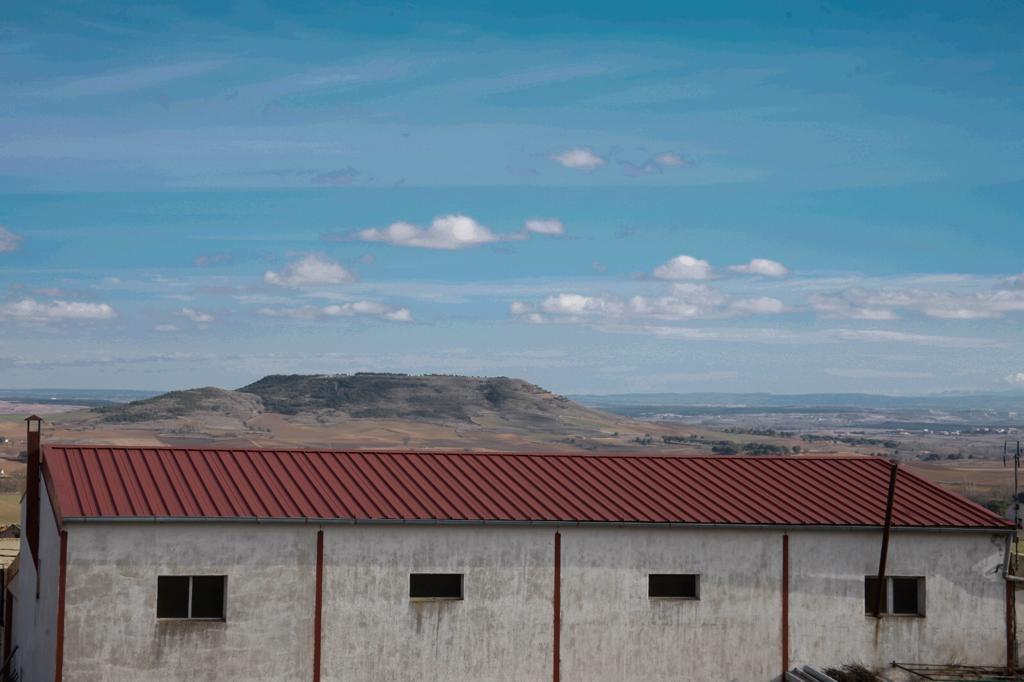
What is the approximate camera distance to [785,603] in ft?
97.1

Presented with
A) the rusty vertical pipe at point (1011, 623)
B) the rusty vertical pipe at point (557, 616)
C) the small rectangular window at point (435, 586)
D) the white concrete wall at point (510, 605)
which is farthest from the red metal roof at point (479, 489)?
the rusty vertical pipe at point (1011, 623)

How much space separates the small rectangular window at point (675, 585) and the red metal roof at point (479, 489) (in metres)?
Answer: 1.29

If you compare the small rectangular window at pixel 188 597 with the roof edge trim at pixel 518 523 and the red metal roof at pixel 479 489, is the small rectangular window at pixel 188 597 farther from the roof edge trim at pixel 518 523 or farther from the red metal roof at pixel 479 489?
the red metal roof at pixel 479 489

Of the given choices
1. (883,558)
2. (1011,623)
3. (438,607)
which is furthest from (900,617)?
(438,607)

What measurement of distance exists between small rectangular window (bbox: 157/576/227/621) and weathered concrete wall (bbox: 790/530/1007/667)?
12161 mm

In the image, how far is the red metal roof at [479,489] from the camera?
Answer: 27.5 metres

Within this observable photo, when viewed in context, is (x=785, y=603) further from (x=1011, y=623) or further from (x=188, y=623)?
(x=188, y=623)

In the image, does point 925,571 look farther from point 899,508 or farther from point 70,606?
point 70,606

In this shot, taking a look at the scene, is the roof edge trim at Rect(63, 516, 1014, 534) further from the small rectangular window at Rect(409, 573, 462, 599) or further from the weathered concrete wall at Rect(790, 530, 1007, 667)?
the small rectangular window at Rect(409, 573, 462, 599)

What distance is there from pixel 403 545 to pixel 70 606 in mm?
6443

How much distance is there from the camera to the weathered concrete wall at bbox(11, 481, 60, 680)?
2680cm

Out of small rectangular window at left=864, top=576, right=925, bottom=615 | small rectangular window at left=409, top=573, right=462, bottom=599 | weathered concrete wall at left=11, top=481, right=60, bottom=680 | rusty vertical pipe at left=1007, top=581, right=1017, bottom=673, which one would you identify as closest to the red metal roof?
weathered concrete wall at left=11, top=481, right=60, bottom=680

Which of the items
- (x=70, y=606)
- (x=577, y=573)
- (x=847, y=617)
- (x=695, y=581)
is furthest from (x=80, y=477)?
(x=847, y=617)

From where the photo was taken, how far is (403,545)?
27844 millimetres
